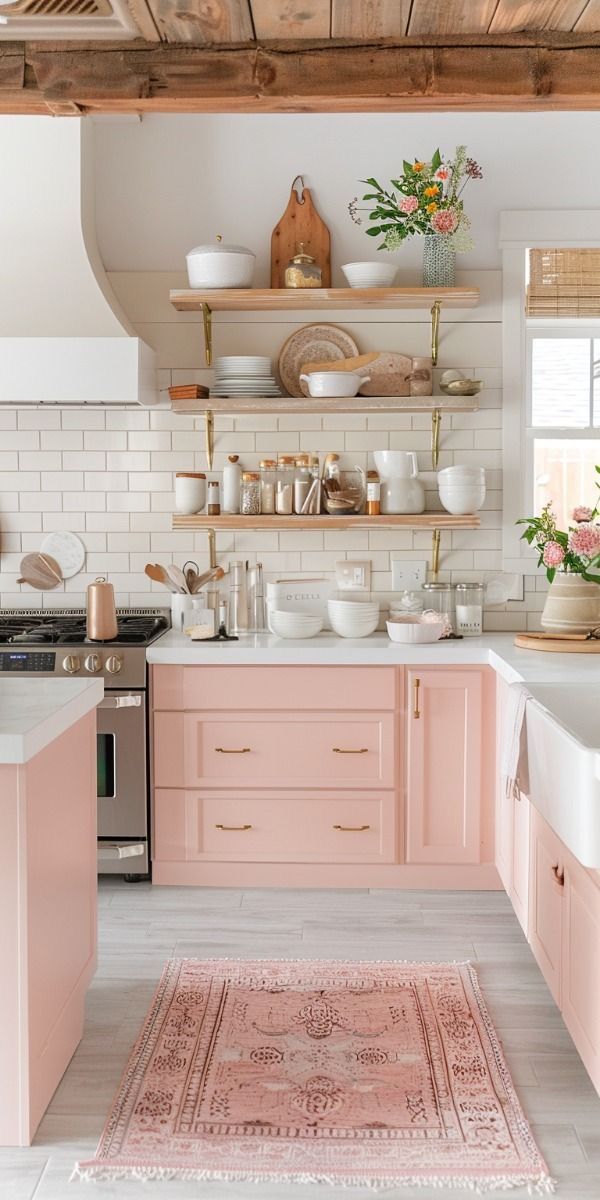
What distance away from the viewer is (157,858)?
4.11 m

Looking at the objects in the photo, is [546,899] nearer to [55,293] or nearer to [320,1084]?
[320,1084]

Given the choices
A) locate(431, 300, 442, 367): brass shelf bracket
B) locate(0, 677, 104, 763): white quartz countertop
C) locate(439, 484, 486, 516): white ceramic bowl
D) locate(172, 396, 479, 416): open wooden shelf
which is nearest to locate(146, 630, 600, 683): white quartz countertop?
locate(439, 484, 486, 516): white ceramic bowl

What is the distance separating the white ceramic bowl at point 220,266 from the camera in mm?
4301

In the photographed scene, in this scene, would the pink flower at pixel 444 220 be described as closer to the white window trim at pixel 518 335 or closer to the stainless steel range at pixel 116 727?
the white window trim at pixel 518 335

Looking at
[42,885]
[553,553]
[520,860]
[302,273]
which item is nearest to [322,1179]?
[42,885]

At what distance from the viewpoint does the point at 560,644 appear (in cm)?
397

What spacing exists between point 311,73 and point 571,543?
1887 mm

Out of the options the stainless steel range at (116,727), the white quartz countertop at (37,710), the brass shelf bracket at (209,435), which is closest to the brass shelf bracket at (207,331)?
the brass shelf bracket at (209,435)

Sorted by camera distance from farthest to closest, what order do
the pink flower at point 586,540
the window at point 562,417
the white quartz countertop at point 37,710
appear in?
the window at point 562,417, the pink flower at point 586,540, the white quartz countertop at point 37,710

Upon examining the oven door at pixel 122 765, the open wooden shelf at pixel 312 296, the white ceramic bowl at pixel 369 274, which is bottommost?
the oven door at pixel 122 765

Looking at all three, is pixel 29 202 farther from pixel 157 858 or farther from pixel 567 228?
pixel 157 858

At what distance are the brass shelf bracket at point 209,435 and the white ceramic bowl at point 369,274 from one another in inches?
30.9

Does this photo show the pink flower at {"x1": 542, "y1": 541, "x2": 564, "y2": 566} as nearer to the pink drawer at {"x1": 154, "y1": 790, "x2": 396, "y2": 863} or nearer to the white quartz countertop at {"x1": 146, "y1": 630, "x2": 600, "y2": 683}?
the white quartz countertop at {"x1": 146, "y1": 630, "x2": 600, "y2": 683}

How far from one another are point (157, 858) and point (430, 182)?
2.84 m
